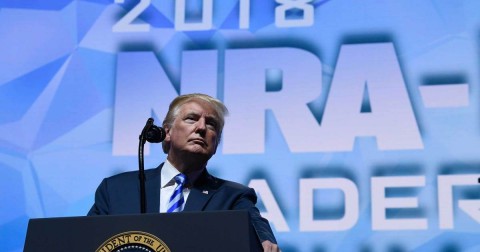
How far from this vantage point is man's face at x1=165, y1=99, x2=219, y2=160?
284cm

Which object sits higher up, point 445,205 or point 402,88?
point 402,88

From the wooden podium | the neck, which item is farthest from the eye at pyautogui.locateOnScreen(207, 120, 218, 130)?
the wooden podium

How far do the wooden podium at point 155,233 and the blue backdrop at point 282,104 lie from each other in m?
1.71

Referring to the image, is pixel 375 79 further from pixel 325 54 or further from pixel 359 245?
pixel 359 245

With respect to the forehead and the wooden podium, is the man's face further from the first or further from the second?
the wooden podium

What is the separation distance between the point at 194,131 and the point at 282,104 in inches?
44.6

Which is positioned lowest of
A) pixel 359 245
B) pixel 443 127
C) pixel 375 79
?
pixel 359 245

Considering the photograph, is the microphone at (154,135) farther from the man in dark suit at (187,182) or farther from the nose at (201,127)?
the nose at (201,127)

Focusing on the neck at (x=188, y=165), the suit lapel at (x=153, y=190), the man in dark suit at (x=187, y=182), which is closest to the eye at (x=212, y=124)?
the man in dark suit at (x=187, y=182)

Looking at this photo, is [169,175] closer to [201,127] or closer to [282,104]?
[201,127]

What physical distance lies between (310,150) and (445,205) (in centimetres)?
60

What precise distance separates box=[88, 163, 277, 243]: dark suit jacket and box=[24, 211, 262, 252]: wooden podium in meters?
0.53

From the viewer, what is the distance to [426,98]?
381 cm

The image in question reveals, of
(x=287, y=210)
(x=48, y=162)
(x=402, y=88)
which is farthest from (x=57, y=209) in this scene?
(x=402, y=88)
